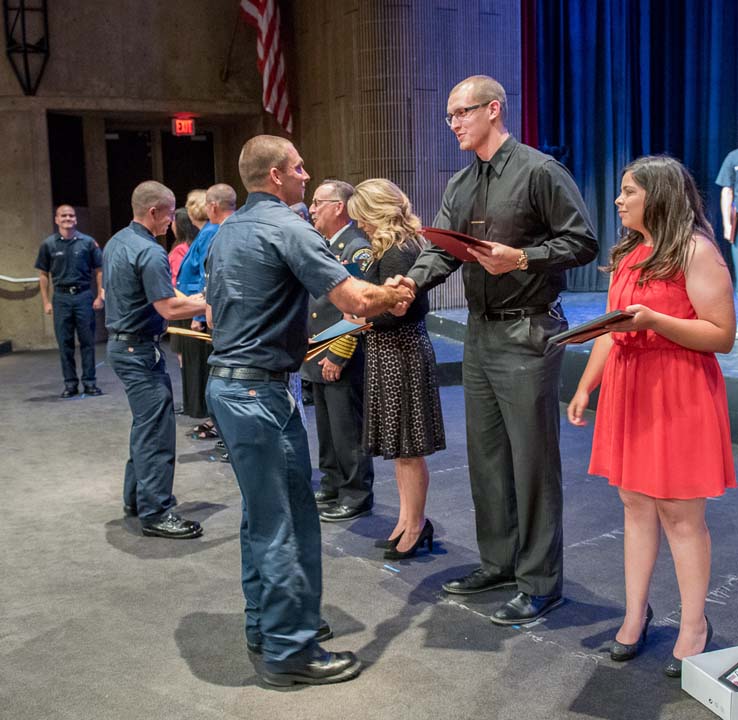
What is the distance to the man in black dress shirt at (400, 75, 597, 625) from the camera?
127 inches

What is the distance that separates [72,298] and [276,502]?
597cm

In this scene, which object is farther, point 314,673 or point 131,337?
point 131,337

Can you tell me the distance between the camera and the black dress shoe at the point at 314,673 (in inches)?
116

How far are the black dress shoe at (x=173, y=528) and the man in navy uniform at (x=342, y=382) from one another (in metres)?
0.60

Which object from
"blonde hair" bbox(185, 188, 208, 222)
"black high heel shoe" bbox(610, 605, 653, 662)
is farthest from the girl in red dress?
"blonde hair" bbox(185, 188, 208, 222)

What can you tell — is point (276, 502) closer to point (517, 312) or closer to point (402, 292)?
point (402, 292)

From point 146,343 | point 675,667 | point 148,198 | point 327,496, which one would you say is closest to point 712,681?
point 675,667

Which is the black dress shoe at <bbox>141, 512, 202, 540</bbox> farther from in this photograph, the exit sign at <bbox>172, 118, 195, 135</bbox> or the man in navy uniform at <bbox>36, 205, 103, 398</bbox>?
the exit sign at <bbox>172, 118, 195, 135</bbox>

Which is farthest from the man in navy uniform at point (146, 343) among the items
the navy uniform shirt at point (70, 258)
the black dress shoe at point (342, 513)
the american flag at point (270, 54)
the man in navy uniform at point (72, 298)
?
the american flag at point (270, 54)

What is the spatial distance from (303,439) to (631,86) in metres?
8.30

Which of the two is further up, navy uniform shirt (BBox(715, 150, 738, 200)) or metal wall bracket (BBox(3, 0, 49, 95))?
metal wall bracket (BBox(3, 0, 49, 95))

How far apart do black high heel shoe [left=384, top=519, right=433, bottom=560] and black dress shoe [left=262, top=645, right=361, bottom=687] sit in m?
1.03

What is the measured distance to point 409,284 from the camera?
11.1 feet

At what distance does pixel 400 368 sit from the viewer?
3971mm
